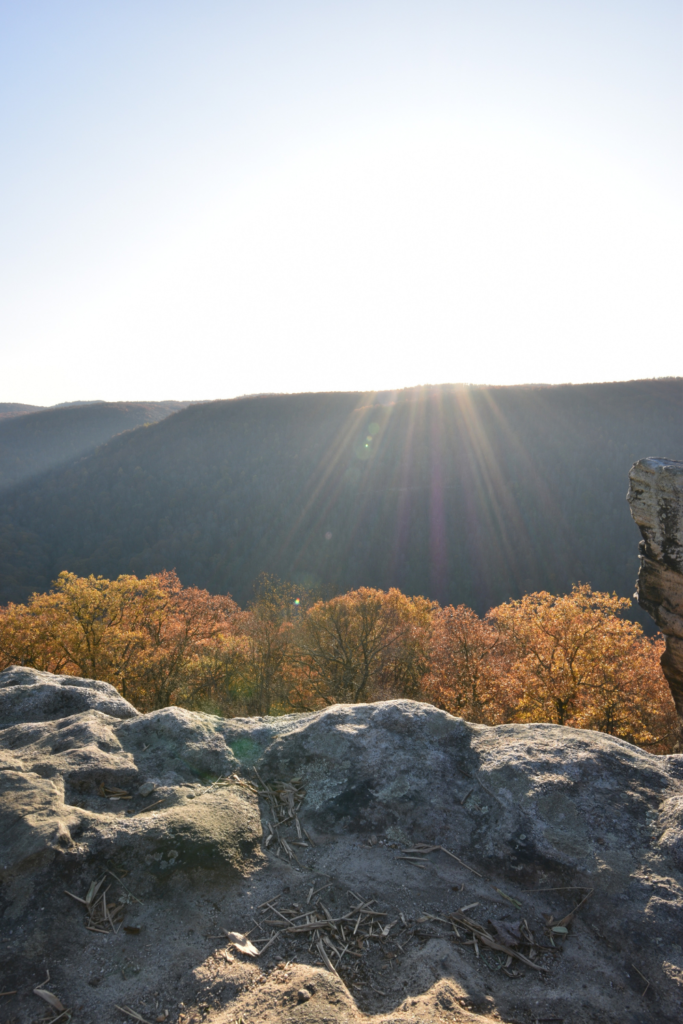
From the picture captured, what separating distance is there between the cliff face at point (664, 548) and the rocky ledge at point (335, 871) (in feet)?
18.9

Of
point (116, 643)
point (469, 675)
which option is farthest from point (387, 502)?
point (116, 643)

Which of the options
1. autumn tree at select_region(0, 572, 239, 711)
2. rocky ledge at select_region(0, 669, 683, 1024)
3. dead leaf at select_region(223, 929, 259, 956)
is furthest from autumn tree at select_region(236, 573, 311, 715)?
dead leaf at select_region(223, 929, 259, 956)

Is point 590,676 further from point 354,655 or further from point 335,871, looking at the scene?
point 335,871

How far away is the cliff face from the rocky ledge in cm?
575

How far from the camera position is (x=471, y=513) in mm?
151125

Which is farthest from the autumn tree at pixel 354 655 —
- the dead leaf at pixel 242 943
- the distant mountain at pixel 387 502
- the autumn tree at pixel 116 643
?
the distant mountain at pixel 387 502

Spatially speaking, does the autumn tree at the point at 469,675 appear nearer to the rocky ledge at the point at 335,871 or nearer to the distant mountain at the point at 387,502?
the rocky ledge at the point at 335,871

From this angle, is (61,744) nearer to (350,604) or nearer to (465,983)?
(465,983)

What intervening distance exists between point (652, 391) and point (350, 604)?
19248 cm

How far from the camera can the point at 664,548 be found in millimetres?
8805

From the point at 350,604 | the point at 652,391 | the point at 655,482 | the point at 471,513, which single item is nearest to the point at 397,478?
the point at 471,513

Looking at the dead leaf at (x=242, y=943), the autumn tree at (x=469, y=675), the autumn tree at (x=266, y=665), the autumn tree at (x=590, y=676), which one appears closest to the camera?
the dead leaf at (x=242, y=943)

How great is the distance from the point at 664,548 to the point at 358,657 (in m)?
24.3

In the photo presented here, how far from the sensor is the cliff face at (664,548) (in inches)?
337
